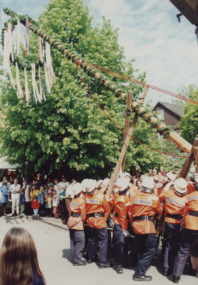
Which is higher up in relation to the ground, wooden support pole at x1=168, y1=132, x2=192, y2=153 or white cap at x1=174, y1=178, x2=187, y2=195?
wooden support pole at x1=168, y1=132, x2=192, y2=153

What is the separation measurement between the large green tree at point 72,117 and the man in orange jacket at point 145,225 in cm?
710

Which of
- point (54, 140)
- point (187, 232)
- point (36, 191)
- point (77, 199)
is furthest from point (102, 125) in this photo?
point (187, 232)

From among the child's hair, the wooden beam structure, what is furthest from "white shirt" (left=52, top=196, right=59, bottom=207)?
the wooden beam structure

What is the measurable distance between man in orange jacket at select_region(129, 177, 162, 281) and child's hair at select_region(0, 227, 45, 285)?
3.94 meters

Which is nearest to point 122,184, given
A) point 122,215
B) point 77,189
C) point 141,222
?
point 122,215

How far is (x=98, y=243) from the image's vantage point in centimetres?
664

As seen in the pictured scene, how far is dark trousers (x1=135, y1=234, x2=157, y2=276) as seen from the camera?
574cm

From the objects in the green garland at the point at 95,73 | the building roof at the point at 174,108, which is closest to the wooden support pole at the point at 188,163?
the green garland at the point at 95,73

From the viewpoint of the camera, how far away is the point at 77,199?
→ 684 centimetres

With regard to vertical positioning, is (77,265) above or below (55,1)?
below

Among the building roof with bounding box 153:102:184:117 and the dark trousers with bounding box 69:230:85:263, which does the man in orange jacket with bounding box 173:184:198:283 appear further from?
the building roof with bounding box 153:102:184:117

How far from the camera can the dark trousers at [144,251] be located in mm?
5742

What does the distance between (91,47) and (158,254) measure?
1072 centimetres

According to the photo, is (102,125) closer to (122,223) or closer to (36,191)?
(36,191)
